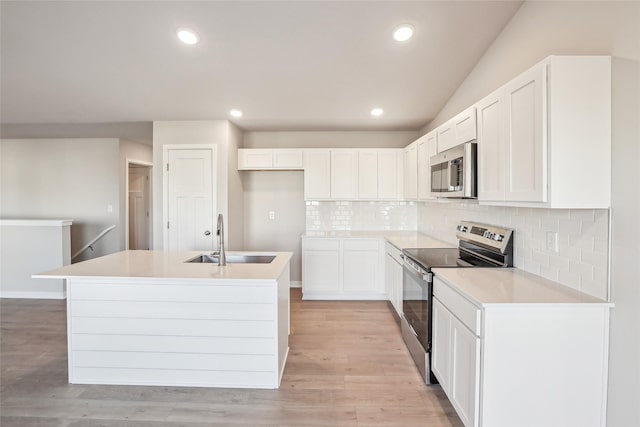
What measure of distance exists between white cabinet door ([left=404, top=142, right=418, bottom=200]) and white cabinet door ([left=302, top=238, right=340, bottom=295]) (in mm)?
1121

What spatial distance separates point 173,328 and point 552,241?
8.54 feet

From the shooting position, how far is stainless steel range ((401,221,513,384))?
95.3 inches

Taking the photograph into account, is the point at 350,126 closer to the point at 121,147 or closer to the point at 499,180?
the point at 499,180

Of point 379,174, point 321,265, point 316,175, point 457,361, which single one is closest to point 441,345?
point 457,361

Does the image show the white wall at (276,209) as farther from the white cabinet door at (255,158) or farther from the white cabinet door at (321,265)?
the white cabinet door at (321,265)

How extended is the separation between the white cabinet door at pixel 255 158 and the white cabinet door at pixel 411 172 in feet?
6.13

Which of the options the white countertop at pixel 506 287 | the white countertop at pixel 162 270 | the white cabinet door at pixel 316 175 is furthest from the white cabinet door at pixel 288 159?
the white countertop at pixel 506 287

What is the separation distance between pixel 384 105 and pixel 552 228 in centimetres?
244

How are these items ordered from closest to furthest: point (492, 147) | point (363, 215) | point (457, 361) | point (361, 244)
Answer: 1. point (457, 361)
2. point (492, 147)
3. point (361, 244)
4. point (363, 215)

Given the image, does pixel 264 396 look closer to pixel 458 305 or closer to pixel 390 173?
pixel 458 305

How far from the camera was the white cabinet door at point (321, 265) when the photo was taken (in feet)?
14.3

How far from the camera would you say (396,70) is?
326 cm

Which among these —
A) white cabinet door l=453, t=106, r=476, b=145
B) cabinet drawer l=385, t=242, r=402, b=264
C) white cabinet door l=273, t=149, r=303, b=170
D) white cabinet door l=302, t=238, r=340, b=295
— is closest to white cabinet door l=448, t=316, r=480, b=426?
white cabinet door l=453, t=106, r=476, b=145

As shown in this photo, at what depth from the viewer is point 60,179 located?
5477 mm
